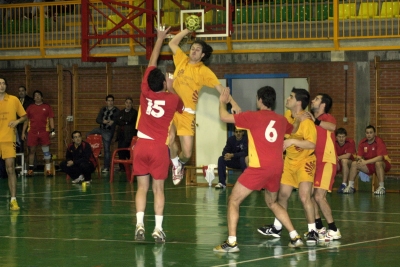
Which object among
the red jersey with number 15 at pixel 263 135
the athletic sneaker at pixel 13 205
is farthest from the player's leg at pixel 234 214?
the athletic sneaker at pixel 13 205

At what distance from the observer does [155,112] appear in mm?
11562

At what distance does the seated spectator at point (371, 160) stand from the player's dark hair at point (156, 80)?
8698 millimetres

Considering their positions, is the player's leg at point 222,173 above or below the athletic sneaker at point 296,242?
above

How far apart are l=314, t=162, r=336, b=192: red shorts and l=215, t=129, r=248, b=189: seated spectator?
8360 mm

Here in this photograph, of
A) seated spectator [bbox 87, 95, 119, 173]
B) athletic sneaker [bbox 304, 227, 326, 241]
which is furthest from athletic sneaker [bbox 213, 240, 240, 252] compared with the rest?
seated spectator [bbox 87, 95, 119, 173]

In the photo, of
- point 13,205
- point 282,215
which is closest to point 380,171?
point 13,205

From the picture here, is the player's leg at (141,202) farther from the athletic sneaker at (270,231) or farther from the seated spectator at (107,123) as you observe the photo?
the seated spectator at (107,123)

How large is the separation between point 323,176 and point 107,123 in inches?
Answer: 556

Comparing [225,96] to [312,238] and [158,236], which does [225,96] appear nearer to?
[158,236]

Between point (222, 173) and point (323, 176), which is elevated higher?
point (323, 176)

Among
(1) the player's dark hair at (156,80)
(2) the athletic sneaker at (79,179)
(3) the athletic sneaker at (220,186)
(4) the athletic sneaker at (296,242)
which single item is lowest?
(4) the athletic sneaker at (296,242)

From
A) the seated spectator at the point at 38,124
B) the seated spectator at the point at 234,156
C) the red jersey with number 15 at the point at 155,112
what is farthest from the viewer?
the seated spectator at the point at 38,124

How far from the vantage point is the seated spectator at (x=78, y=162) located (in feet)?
71.1

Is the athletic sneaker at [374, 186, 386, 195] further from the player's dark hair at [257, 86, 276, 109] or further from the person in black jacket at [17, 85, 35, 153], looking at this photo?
the person in black jacket at [17, 85, 35, 153]
